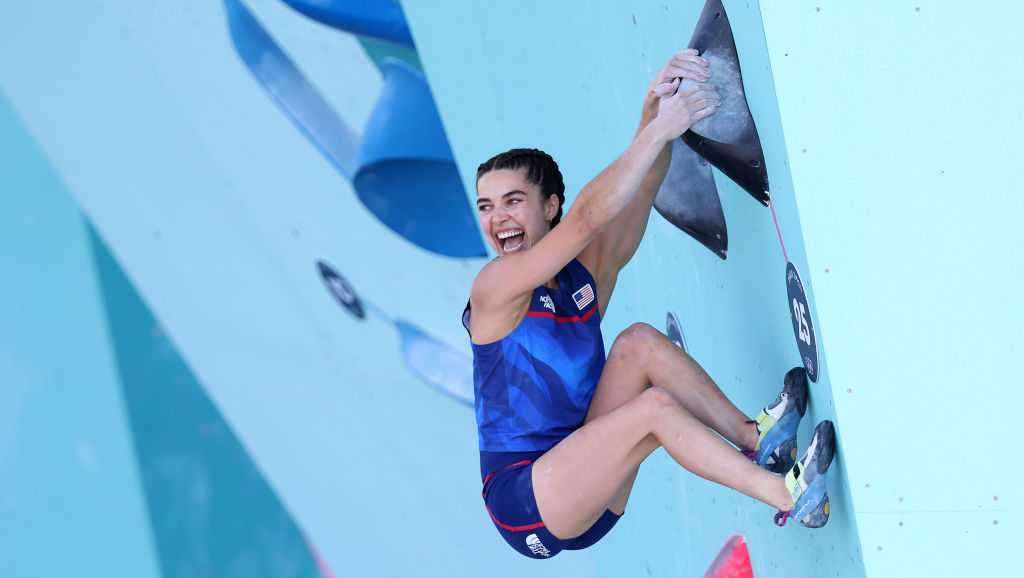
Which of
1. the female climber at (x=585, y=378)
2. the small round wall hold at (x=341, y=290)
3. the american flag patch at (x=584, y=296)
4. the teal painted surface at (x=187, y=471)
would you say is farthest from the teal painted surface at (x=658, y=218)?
the teal painted surface at (x=187, y=471)

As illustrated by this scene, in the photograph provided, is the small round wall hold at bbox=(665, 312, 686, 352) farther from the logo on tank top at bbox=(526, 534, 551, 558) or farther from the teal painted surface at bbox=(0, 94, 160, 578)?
the teal painted surface at bbox=(0, 94, 160, 578)

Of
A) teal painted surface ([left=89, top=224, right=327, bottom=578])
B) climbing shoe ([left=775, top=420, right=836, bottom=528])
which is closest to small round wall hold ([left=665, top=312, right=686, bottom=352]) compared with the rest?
climbing shoe ([left=775, top=420, right=836, bottom=528])

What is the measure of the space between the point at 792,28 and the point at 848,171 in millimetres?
236

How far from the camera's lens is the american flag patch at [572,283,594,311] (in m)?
2.47

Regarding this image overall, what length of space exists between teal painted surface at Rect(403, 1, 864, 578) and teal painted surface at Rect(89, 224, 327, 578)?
10.3 feet

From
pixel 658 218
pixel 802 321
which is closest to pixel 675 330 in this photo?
pixel 658 218

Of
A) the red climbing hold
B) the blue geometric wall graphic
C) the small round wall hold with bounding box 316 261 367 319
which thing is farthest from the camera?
the small round wall hold with bounding box 316 261 367 319

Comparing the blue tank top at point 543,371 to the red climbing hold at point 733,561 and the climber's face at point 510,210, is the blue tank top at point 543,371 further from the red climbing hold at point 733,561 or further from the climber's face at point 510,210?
the red climbing hold at point 733,561

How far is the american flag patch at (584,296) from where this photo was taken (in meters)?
2.47

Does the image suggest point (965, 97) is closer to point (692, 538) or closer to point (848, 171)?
point (848, 171)

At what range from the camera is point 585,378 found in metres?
2.47

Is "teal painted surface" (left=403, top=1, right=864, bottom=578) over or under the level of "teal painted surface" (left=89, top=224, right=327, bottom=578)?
over

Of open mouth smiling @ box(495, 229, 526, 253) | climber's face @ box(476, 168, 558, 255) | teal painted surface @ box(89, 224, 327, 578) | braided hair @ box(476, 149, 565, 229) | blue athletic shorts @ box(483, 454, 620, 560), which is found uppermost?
braided hair @ box(476, 149, 565, 229)

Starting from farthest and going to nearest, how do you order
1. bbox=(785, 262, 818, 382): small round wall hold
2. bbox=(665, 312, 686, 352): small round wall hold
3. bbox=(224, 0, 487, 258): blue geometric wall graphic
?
bbox=(224, 0, 487, 258): blue geometric wall graphic
bbox=(665, 312, 686, 352): small round wall hold
bbox=(785, 262, 818, 382): small round wall hold
